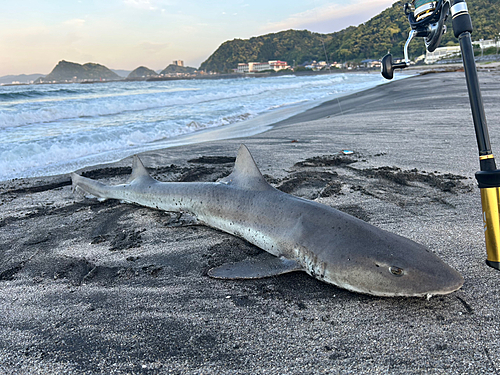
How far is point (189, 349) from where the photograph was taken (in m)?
1.86

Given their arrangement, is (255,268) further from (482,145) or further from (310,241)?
(482,145)

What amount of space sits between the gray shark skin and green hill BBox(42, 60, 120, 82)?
133374mm

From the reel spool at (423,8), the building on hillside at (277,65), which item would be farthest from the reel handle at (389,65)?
the building on hillside at (277,65)

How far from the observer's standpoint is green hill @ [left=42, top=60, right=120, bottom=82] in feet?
386

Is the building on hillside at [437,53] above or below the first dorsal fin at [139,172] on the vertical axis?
above

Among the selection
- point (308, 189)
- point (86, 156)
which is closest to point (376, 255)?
point (308, 189)

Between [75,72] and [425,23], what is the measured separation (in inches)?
5606

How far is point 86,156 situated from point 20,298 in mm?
6298

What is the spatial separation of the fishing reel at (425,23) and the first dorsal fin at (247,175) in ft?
4.50

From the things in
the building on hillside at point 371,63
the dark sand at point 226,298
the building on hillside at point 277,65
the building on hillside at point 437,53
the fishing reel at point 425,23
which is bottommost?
the dark sand at point 226,298

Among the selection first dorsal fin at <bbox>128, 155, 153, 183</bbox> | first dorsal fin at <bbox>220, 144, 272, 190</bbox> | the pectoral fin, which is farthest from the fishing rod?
first dorsal fin at <bbox>128, 155, 153, 183</bbox>

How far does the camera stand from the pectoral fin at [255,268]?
2467 millimetres

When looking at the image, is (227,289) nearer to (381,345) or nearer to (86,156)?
(381,345)

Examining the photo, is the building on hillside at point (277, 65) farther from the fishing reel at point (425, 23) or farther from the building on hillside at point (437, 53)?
the fishing reel at point (425, 23)
